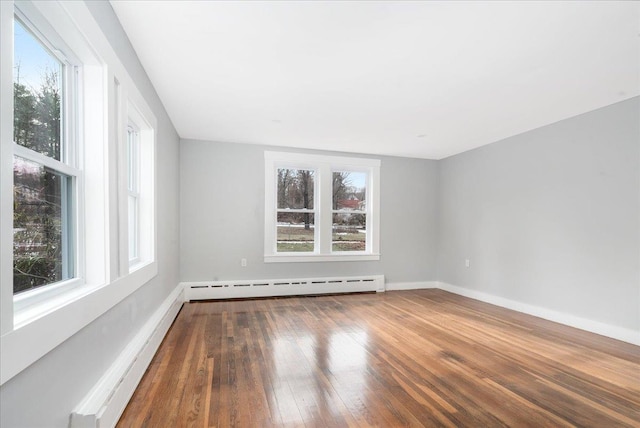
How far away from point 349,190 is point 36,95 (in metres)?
4.74

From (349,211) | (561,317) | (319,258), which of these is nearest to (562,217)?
(561,317)

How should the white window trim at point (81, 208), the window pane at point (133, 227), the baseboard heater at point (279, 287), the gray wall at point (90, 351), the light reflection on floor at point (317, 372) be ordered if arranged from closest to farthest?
the white window trim at point (81, 208)
the gray wall at point (90, 351)
the light reflection on floor at point (317, 372)
the window pane at point (133, 227)
the baseboard heater at point (279, 287)

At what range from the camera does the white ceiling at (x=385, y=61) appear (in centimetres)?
193

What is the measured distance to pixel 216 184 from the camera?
502cm

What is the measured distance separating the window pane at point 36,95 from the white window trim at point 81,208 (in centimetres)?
13

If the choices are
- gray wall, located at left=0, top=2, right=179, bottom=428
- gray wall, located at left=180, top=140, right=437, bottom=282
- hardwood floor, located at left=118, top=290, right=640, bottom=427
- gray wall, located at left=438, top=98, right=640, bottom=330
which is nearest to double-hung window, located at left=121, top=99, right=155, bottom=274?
gray wall, located at left=0, top=2, right=179, bottom=428

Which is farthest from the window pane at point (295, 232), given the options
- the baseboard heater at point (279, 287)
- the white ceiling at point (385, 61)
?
the white ceiling at point (385, 61)

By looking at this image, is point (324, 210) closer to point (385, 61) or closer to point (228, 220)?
point (228, 220)

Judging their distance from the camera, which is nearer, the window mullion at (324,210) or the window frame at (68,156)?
the window frame at (68,156)

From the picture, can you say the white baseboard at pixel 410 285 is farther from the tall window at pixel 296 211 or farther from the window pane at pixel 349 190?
the tall window at pixel 296 211

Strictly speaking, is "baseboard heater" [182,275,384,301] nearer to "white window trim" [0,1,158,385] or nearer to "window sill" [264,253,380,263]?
"window sill" [264,253,380,263]

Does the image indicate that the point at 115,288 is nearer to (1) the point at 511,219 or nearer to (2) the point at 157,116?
(2) the point at 157,116

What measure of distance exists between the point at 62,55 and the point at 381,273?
5175 millimetres

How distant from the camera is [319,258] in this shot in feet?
17.8
